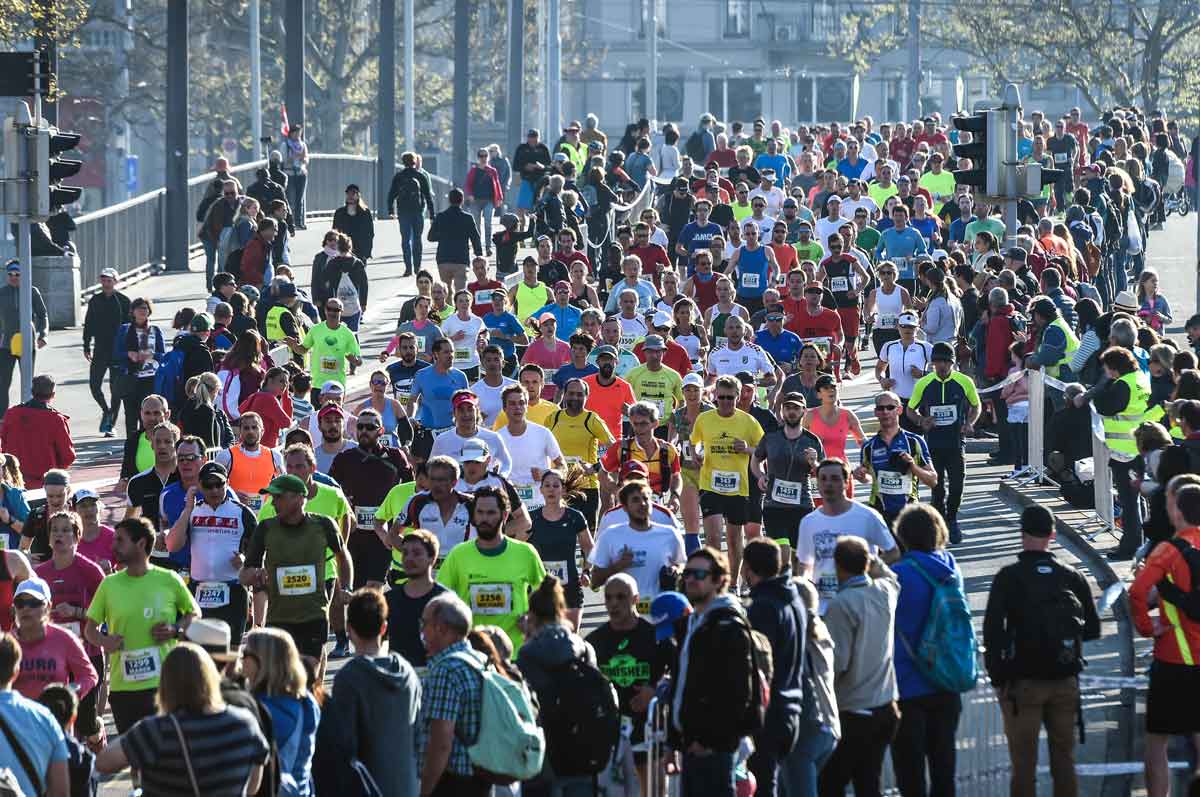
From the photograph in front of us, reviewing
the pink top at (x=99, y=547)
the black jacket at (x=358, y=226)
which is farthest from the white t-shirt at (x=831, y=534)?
the black jacket at (x=358, y=226)

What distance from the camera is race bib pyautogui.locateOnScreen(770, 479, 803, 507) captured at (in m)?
15.9

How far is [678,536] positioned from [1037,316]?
8443 mm

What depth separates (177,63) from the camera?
35750 millimetres

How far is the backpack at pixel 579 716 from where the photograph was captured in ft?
31.9

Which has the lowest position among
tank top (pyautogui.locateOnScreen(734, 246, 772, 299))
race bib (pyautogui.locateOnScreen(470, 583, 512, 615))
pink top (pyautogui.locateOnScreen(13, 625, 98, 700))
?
pink top (pyautogui.locateOnScreen(13, 625, 98, 700))

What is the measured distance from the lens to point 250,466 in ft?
50.3

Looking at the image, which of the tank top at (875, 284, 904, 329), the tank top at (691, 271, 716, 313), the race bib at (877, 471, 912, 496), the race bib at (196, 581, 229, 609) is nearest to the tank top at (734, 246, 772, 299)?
the tank top at (691, 271, 716, 313)

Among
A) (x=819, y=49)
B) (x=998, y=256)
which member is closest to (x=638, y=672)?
(x=998, y=256)

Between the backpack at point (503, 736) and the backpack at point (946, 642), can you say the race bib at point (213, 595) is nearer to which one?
the backpack at point (946, 642)

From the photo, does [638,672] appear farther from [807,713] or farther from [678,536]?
[678,536]

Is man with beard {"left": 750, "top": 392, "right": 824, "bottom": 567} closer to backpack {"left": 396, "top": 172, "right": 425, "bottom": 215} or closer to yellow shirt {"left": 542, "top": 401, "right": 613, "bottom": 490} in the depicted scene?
yellow shirt {"left": 542, "top": 401, "right": 613, "bottom": 490}

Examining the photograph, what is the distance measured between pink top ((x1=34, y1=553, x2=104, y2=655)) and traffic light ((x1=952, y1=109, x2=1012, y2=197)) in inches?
434

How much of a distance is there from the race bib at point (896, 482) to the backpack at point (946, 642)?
5.55 m

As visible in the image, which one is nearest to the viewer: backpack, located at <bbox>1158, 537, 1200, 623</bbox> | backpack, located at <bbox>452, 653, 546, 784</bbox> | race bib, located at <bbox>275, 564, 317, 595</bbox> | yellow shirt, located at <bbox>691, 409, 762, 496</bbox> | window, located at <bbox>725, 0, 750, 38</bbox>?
backpack, located at <bbox>452, 653, 546, 784</bbox>
